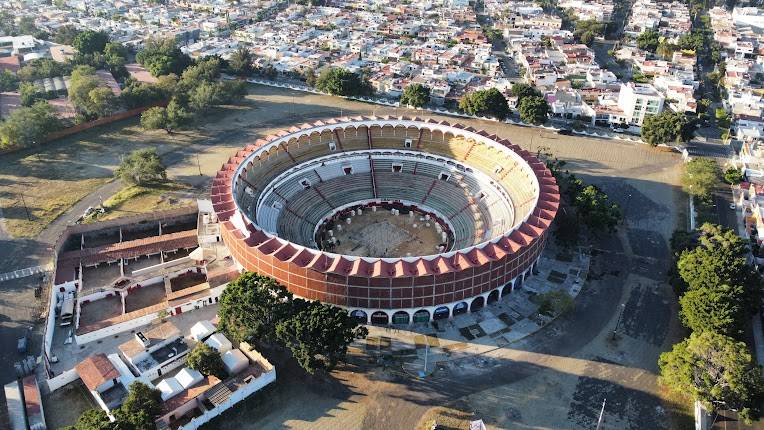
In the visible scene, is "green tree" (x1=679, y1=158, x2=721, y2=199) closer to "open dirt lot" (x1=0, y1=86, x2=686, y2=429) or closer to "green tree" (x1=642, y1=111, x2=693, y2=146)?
"open dirt lot" (x1=0, y1=86, x2=686, y2=429)

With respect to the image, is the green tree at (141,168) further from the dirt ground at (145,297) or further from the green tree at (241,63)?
the green tree at (241,63)

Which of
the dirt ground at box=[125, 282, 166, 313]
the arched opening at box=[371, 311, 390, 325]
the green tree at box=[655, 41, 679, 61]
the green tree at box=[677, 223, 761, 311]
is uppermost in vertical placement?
the green tree at box=[655, 41, 679, 61]

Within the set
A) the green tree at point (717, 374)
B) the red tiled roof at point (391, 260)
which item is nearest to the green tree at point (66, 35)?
the red tiled roof at point (391, 260)

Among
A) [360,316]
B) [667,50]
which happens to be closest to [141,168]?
[360,316]

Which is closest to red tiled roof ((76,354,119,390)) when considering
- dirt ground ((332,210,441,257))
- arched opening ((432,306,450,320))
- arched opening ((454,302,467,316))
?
dirt ground ((332,210,441,257))

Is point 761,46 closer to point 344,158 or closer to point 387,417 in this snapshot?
point 344,158

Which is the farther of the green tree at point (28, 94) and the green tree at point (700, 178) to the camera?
the green tree at point (28, 94)

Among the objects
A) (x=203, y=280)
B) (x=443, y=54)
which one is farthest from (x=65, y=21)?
(x=203, y=280)
